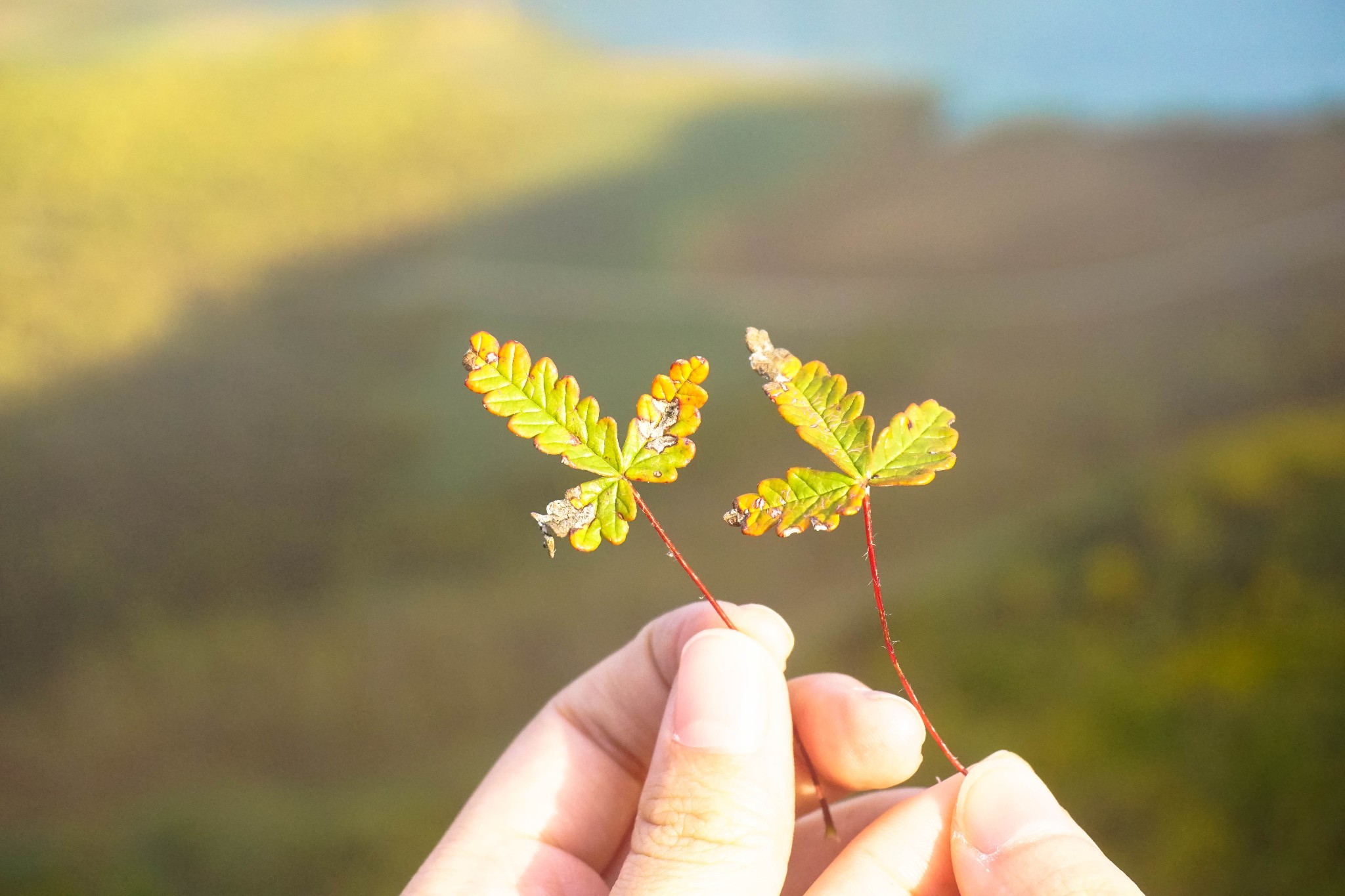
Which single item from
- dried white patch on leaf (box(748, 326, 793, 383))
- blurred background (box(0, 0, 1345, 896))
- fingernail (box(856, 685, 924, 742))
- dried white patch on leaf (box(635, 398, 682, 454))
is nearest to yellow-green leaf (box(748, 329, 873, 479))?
dried white patch on leaf (box(748, 326, 793, 383))

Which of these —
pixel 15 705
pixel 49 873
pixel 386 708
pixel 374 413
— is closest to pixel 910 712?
pixel 386 708

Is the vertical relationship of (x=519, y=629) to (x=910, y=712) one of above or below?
above

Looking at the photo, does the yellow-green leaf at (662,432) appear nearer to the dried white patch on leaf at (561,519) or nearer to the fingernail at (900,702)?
the dried white patch on leaf at (561,519)

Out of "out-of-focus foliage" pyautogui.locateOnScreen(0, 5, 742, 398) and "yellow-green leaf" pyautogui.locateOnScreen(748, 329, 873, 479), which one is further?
"out-of-focus foliage" pyautogui.locateOnScreen(0, 5, 742, 398)

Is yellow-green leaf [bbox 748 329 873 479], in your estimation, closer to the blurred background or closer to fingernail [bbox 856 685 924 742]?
fingernail [bbox 856 685 924 742]

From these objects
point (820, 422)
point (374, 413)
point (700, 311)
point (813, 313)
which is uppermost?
point (374, 413)

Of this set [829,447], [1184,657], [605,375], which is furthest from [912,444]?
[605,375]

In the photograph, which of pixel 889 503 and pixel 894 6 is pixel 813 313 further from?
pixel 894 6
